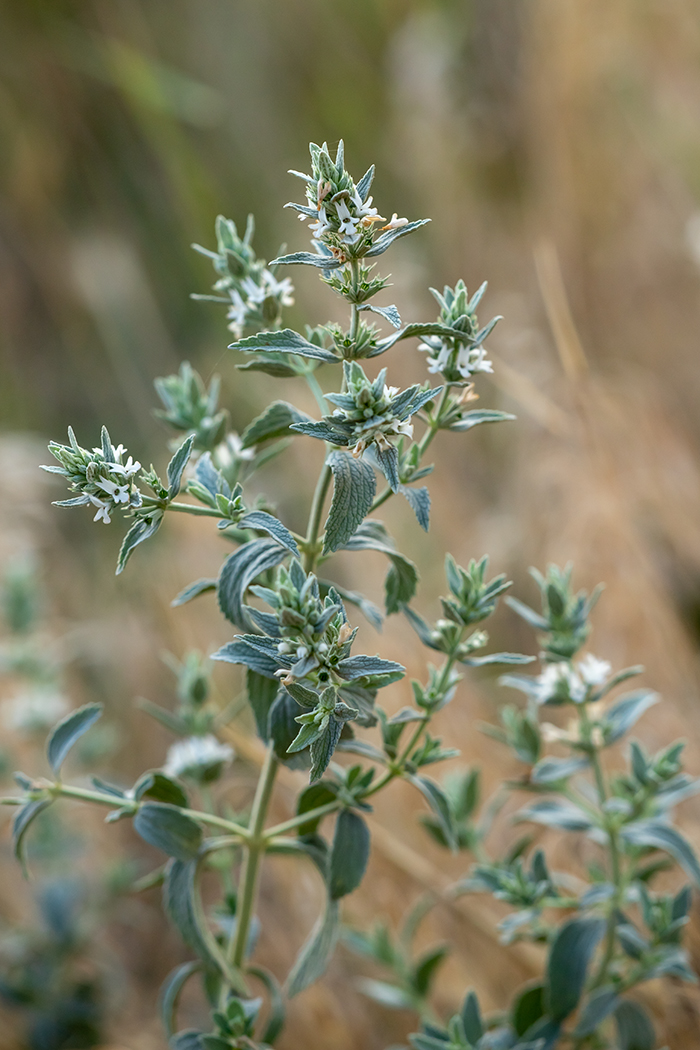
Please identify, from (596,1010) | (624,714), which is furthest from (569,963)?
(624,714)

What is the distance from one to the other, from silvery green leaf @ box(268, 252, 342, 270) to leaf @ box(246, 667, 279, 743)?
0.20 metres

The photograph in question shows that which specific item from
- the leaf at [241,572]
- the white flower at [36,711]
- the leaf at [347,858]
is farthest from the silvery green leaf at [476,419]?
the white flower at [36,711]

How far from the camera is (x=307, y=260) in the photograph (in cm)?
36

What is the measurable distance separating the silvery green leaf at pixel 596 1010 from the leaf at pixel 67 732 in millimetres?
342

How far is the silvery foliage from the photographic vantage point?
1.19 ft

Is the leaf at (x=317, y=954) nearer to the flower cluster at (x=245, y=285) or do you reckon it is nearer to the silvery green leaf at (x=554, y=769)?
the silvery green leaf at (x=554, y=769)

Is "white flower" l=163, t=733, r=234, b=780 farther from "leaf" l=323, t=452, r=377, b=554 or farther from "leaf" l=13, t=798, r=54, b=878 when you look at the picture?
"leaf" l=323, t=452, r=377, b=554

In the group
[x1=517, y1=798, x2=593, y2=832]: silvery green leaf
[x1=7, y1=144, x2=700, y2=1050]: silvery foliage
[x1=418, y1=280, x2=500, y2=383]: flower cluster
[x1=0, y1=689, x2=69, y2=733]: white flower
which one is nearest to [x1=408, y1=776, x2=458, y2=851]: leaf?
[x1=7, y1=144, x2=700, y2=1050]: silvery foliage

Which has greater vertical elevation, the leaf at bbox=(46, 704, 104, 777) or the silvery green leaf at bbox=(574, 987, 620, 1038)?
the leaf at bbox=(46, 704, 104, 777)

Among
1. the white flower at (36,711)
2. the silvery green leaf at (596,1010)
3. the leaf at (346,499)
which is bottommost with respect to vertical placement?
the silvery green leaf at (596,1010)

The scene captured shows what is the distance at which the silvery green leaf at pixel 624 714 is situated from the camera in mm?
528

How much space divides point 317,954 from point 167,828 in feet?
0.36

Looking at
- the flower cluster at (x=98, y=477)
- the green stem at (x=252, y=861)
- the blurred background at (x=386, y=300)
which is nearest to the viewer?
the flower cluster at (x=98, y=477)

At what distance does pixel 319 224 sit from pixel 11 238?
154cm
